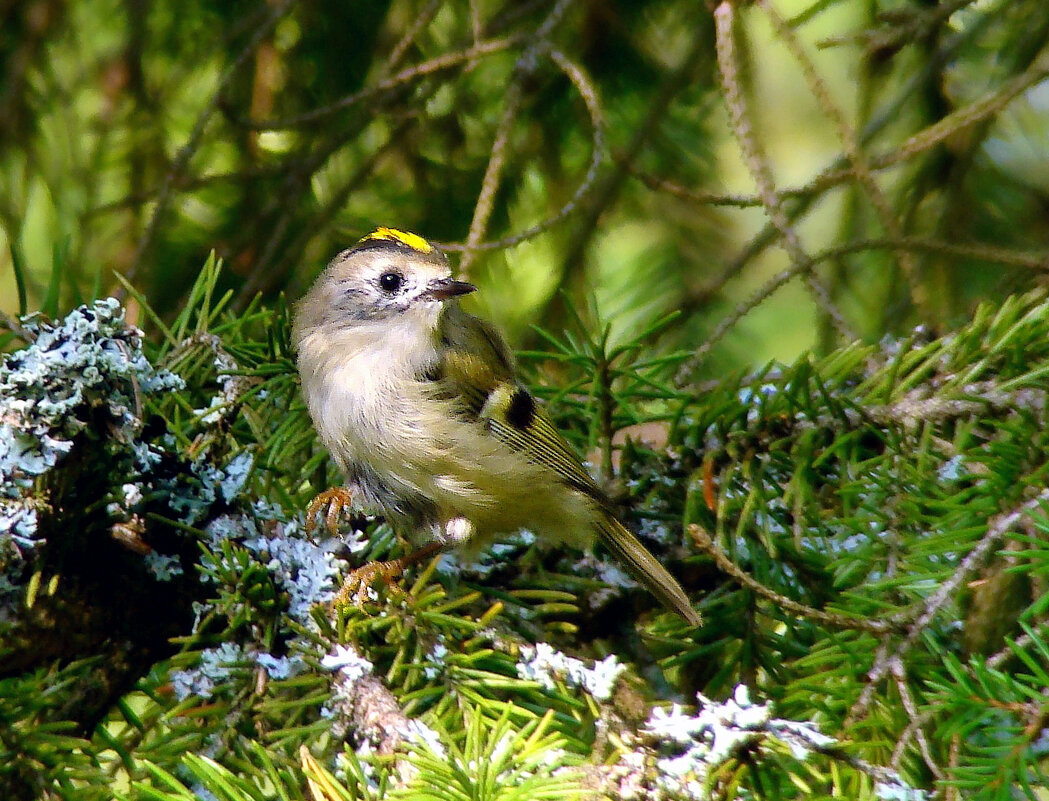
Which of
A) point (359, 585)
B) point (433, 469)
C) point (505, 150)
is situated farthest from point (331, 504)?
point (505, 150)

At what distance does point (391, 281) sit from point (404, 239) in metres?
0.09

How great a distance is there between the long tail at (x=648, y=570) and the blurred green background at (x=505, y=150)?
30.4 inches

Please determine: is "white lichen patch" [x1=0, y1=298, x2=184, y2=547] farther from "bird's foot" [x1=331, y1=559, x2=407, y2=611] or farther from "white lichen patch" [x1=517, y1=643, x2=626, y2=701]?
"white lichen patch" [x1=517, y1=643, x2=626, y2=701]

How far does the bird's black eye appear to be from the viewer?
191 cm

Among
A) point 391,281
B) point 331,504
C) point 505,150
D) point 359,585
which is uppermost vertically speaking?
point 505,150

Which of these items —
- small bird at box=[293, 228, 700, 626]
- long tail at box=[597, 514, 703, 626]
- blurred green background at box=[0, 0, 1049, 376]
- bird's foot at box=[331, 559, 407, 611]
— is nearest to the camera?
bird's foot at box=[331, 559, 407, 611]

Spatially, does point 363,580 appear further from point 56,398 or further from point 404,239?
point 404,239

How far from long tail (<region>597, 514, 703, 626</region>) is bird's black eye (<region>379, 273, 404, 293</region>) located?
0.63 meters

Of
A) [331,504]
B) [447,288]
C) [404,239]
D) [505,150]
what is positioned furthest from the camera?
[505,150]

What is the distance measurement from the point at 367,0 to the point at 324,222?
23.4 inches

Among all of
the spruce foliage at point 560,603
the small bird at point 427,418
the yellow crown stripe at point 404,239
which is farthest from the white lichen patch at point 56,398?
the yellow crown stripe at point 404,239

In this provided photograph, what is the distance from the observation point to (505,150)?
2.22m

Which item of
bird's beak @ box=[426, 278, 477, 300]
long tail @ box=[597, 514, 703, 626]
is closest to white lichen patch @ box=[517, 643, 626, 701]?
long tail @ box=[597, 514, 703, 626]

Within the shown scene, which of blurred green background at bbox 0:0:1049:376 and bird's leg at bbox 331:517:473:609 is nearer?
bird's leg at bbox 331:517:473:609
